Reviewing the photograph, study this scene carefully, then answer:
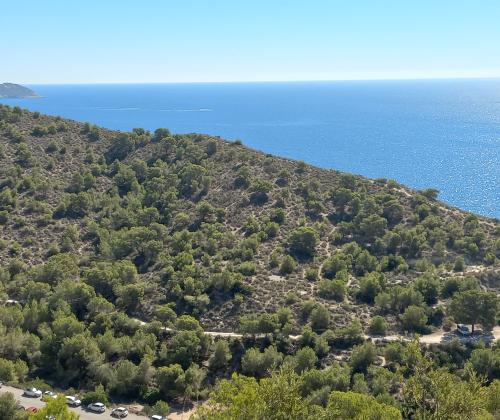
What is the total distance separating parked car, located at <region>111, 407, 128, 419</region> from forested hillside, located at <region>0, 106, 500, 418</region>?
12.7 ft

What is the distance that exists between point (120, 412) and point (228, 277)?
74.5 feet

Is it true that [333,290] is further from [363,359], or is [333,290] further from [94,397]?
[94,397]

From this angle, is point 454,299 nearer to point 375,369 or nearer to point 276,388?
point 375,369

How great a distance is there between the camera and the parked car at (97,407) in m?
41.8

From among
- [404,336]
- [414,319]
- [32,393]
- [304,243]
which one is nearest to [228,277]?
[304,243]

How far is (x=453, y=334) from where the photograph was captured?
180 ft

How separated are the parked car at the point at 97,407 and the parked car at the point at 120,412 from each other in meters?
1.03

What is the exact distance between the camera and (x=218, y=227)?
74562mm

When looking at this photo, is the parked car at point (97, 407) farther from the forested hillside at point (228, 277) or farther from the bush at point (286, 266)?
the bush at point (286, 266)

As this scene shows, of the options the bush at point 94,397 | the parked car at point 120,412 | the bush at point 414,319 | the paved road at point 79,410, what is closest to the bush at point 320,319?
the bush at point 414,319

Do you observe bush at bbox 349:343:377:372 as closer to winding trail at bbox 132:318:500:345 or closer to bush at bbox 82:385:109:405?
winding trail at bbox 132:318:500:345

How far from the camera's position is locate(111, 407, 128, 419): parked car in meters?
41.2

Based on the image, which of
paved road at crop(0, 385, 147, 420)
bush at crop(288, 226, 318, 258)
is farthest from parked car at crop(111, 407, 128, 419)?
bush at crop(288, 226, 318, 258)

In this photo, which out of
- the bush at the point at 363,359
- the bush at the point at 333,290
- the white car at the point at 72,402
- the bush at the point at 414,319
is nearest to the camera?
the white car at the point at 72,402
